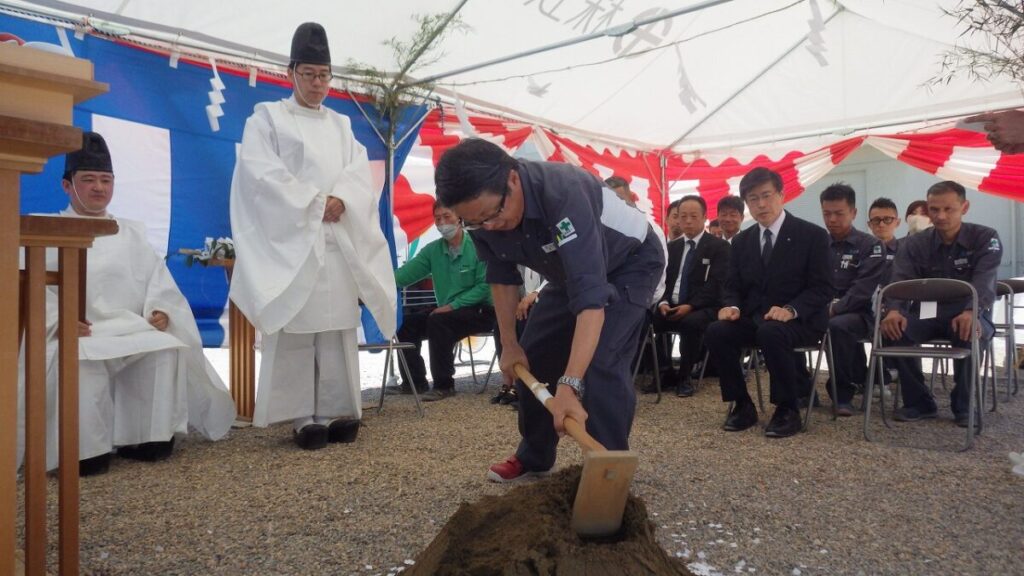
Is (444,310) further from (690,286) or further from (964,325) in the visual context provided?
(964,325)

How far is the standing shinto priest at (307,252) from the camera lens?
3.19 m

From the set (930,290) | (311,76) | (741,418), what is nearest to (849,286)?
(930,290)

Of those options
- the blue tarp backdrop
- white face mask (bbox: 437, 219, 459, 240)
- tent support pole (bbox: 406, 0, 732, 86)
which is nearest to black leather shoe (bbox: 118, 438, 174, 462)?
the blue tarp backdrop

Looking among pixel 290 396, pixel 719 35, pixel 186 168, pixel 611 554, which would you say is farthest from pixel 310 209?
pixel 719 35

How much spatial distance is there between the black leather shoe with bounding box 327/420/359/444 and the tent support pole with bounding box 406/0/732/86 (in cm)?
288

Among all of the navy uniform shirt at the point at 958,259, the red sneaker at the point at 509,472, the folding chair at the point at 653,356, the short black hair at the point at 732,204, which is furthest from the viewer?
the short black hair at the point at 732,204

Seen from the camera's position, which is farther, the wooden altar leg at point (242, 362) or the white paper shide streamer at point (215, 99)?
the white paper shide streamer at point (215, 99)

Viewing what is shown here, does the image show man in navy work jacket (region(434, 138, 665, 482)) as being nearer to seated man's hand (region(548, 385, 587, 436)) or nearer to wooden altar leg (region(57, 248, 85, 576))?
seated man's hand (region(548, 385, 587, 436))

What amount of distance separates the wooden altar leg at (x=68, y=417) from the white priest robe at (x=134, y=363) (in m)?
1.40

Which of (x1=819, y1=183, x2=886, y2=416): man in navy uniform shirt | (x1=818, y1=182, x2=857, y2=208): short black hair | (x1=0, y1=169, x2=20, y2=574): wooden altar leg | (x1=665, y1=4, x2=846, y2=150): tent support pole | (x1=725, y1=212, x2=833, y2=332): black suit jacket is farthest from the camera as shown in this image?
(x1=665, y1=4, x2=846, y2=150): tent support pole

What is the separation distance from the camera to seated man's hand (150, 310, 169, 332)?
330cm

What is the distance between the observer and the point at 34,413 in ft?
4.83

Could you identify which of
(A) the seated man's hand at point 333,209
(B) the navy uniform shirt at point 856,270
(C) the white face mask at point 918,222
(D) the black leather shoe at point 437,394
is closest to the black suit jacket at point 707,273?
(B) the navy uniform shirt at point 856,270

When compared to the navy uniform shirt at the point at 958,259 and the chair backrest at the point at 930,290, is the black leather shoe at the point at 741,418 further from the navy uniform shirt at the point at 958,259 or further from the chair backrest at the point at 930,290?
the navy uniform shirt at the point at 958,259
